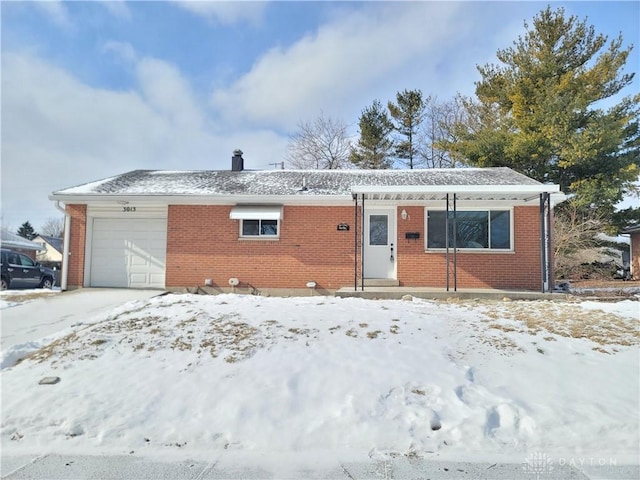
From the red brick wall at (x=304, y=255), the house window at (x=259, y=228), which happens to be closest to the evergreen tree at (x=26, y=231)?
the red brick wall at (x=304, y=255)

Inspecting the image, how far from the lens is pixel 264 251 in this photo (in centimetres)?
1155

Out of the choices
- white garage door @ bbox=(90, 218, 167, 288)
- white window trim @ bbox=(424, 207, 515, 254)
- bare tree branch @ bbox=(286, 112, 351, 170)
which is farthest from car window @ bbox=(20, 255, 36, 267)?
bare tree branch @ bbox=(286, 112, 351, 170)

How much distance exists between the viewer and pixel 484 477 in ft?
10.5

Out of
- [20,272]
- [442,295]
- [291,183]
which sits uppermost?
[291,183]

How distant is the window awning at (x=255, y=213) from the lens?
11.2 metres

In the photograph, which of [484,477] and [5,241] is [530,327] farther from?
[5,241]

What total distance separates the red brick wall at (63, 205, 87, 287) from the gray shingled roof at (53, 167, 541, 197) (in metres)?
0.63

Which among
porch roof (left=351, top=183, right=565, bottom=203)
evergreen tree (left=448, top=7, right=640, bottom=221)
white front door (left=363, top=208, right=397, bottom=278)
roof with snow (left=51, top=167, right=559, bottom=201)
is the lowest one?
white front door (left=363, top=208, right=397, bottom=278)

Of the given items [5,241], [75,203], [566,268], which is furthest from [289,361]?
[5,241]

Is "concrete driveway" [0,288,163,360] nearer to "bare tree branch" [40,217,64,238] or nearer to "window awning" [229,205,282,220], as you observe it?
"window awning" [229,205,282,220]

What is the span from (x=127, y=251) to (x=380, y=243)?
741cm

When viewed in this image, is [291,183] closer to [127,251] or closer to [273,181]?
[273,181]

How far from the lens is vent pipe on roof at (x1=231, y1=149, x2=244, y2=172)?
15.4 meters

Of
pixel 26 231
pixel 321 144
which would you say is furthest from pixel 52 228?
pixel 321 144
